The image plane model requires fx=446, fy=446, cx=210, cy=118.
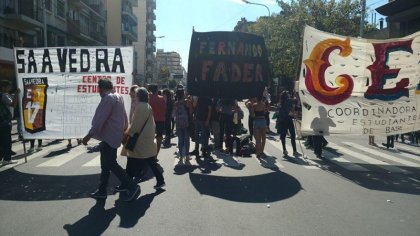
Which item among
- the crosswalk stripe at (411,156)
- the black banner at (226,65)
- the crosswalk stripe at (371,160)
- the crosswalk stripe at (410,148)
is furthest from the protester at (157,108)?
the crosswalk stripe at (410,148)

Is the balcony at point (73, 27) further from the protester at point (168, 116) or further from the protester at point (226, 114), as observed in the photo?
the protester at point (226, 114)

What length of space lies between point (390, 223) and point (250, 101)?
253 inches

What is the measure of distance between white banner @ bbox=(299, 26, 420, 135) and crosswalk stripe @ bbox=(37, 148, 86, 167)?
5701 mm

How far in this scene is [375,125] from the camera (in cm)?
1009

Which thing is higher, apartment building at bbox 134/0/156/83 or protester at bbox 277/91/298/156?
apartment building at bbox 134/0/156/83

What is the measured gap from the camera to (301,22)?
37406 millimetres

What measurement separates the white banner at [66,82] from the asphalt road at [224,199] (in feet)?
3.25

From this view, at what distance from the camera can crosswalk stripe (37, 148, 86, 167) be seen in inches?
397

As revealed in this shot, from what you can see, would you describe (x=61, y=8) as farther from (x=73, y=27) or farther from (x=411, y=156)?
(x=411, y=156)

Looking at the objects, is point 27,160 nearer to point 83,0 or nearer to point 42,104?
point 42,104

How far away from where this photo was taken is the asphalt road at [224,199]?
218 inches

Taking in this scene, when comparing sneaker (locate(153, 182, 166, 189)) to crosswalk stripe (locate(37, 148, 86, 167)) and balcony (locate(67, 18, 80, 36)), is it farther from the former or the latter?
balcony (locate(67, 18, 80, 36))

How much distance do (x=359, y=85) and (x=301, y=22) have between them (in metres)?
28.5

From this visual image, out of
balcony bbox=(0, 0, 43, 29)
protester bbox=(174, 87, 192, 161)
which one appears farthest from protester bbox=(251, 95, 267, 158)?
balcony bbox=(0, 0, 43, 29)
